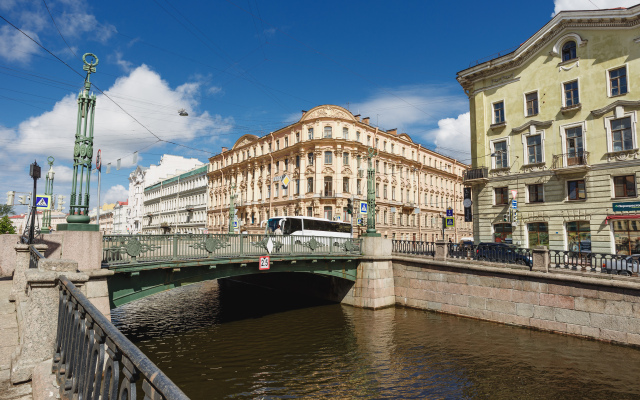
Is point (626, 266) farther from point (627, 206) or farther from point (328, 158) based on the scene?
point (328, 158)

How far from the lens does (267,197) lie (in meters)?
50.8

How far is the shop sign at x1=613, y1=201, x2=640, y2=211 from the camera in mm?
19734

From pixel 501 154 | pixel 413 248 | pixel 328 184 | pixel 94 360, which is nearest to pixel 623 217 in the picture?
pixel 501 154

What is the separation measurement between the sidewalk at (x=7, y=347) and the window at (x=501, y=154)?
2666cm

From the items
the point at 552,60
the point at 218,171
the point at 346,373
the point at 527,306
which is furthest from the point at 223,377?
the point at 218,171

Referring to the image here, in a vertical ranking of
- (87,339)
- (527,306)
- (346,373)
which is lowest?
(346,373)

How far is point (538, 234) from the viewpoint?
23672 mm

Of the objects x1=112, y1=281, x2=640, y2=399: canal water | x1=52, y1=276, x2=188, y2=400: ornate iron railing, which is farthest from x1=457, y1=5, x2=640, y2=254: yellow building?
x1=52, y1=276, x2=188, y2=400: ornate iron railing

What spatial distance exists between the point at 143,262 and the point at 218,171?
166ft

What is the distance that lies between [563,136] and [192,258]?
2266 cm

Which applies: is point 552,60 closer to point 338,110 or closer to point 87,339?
point 338,110

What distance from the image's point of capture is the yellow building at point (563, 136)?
20.5 m

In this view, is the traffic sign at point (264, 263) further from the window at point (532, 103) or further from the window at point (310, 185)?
the window at point (310, 185)

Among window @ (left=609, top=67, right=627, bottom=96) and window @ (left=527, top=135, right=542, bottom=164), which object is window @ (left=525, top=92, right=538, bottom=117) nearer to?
window @ (left=527, top=135, right=542, bottom=164)
